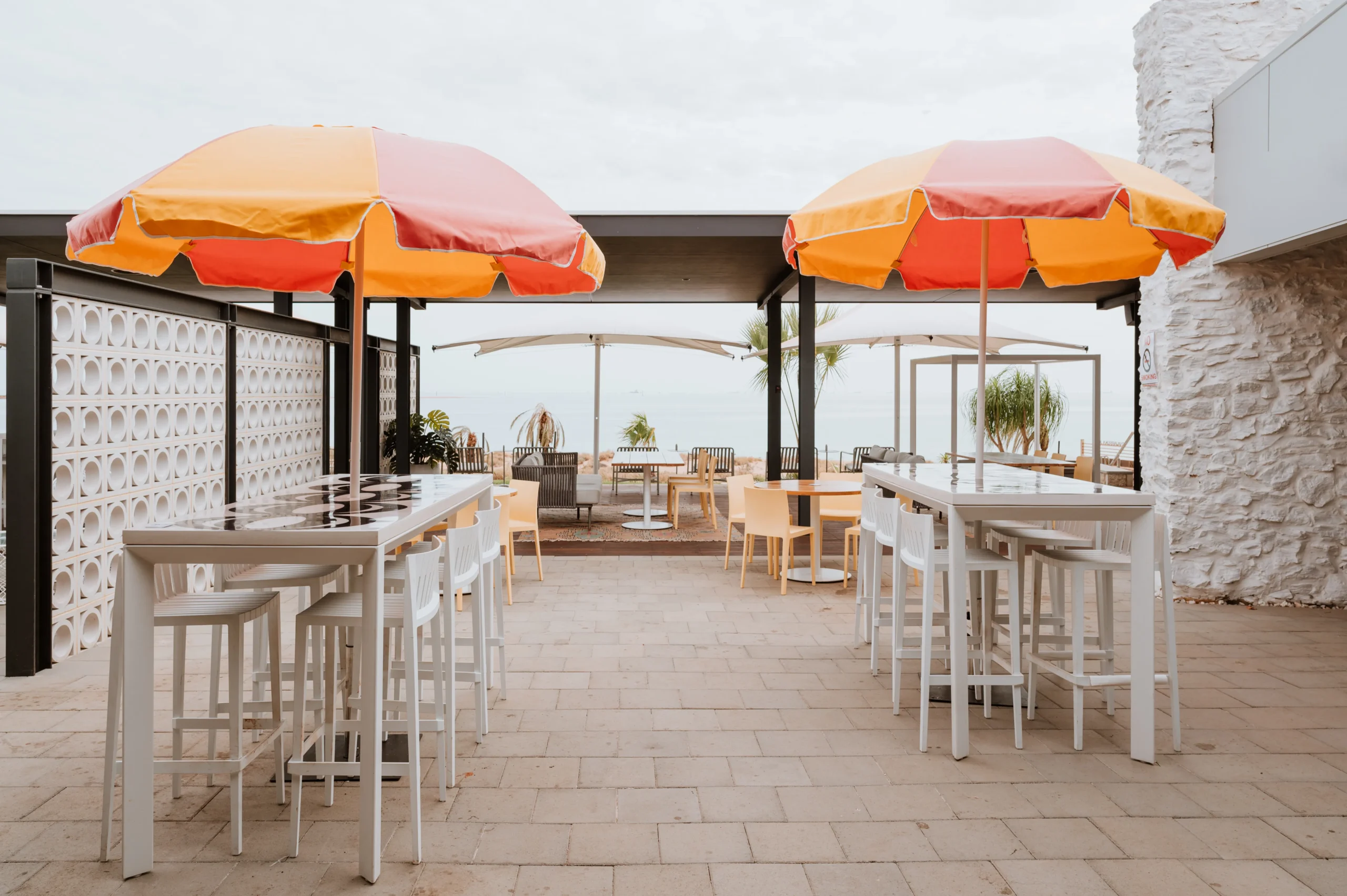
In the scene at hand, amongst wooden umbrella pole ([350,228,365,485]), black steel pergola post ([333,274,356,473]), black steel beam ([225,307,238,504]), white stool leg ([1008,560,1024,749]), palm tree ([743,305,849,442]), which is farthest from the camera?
palm tree ([743,305,849,442])

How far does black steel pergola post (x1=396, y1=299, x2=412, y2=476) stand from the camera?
32.1ft

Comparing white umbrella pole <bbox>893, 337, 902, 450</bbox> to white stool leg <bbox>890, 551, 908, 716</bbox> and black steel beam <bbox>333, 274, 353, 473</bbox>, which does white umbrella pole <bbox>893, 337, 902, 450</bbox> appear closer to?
black steel beam <bbox>333, 274, 353, 473</bbox>

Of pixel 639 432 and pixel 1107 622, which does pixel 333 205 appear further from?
pixel 639 432

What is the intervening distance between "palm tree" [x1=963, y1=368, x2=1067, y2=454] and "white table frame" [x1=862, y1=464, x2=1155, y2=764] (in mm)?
9549

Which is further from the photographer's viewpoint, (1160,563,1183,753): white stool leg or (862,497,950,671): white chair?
(862,497,950,671): white chair

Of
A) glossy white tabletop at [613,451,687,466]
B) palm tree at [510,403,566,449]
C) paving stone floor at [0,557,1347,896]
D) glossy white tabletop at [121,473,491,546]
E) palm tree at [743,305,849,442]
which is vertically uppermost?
palm tree at [743,305,849,442]

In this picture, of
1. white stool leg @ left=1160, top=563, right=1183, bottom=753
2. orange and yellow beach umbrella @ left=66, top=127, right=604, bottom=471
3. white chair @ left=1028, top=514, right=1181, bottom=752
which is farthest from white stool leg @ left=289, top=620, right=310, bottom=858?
white stool leg @ left=1160, top=563, right=1183, bottom=753

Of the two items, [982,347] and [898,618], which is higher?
[982,347]

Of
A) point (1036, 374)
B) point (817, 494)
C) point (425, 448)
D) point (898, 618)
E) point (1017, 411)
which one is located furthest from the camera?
point (1017, 411)

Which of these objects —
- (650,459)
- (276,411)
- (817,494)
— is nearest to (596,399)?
(650,459)

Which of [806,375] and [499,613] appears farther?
[806,375]

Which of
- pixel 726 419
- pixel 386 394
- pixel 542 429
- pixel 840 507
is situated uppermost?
pixel 726 419

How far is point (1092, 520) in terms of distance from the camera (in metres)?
3.37

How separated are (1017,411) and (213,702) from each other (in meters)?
11.9
